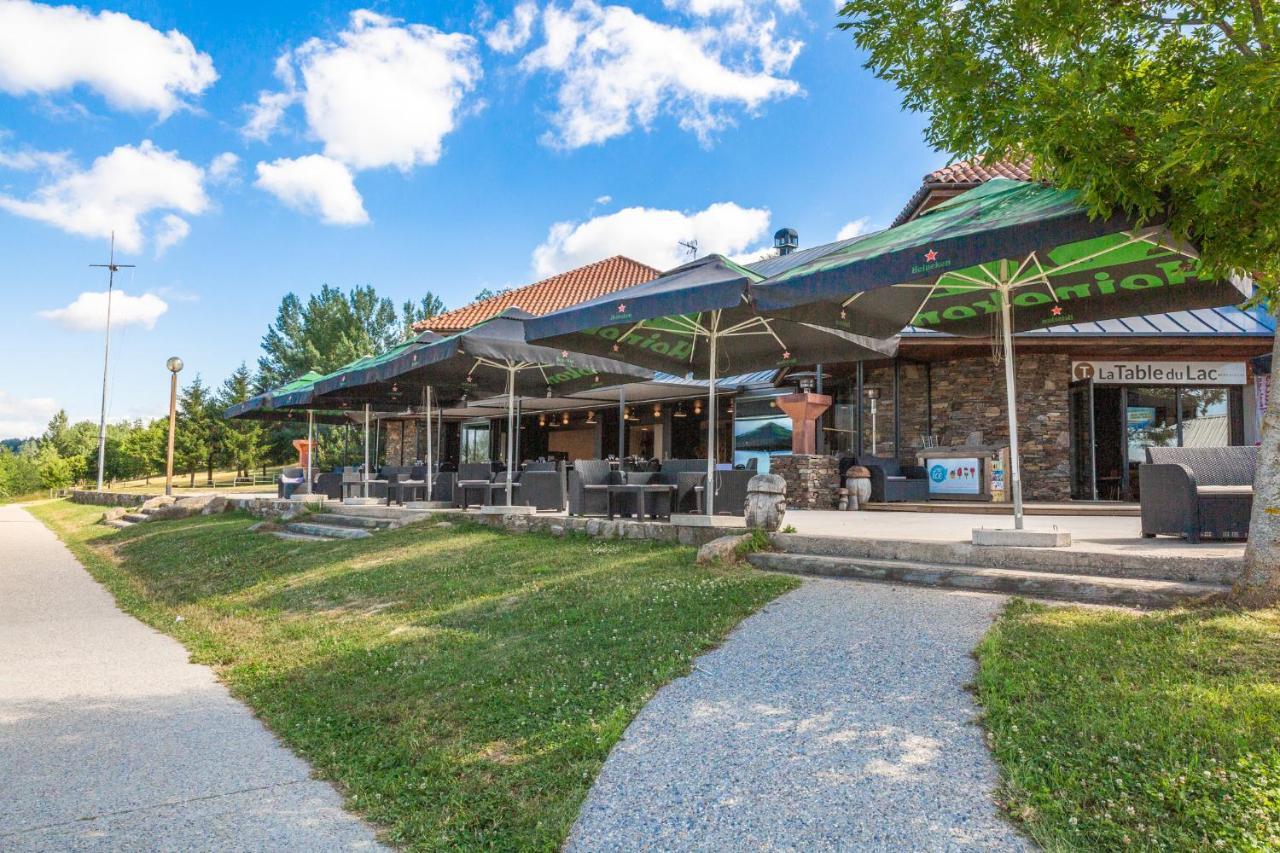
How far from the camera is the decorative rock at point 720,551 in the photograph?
6.33 meters

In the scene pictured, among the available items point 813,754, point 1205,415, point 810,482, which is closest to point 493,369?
point 810,482

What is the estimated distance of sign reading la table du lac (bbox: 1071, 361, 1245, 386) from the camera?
13.7 meters

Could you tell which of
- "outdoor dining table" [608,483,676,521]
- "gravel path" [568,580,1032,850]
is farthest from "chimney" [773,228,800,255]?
"gravel path" [568,580,1032,850]

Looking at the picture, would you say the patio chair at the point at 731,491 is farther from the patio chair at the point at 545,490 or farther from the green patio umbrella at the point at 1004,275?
the patio chair at the point at 545,490

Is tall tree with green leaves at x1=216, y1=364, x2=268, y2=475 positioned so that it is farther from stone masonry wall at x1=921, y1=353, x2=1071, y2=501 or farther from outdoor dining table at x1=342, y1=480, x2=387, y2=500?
stone masonry wall at x1=921, y1=353, x2=1071, y2=501

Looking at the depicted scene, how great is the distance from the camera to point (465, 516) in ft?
33.9

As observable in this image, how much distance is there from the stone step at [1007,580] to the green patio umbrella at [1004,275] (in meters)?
0.83

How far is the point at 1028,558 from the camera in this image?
16.9 ft

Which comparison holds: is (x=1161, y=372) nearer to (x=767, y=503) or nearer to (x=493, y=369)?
(x=767, y=503)

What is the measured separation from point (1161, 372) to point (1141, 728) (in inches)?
553

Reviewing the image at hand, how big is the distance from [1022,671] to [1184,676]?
647mm

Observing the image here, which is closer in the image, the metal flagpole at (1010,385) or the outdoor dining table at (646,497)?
the metal flagpole at (1010,385)

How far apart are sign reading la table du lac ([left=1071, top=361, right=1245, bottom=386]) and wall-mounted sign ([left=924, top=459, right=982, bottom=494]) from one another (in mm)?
3253

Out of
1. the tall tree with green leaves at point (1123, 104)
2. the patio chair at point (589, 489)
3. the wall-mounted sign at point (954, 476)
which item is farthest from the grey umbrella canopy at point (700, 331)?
the wall-mounted sign at point (954, 476)
